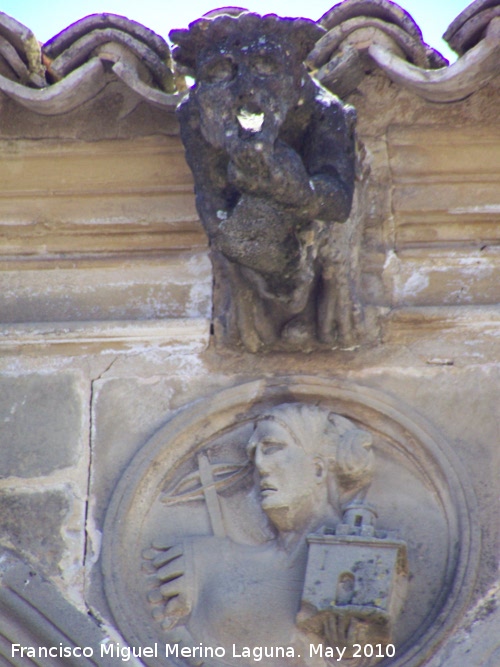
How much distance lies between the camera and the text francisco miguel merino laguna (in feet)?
14.1

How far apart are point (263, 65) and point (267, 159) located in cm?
27

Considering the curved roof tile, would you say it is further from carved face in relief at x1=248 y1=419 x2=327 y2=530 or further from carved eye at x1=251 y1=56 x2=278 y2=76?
carved face in relief at x1=248 y1=419 x2=327 y2=530

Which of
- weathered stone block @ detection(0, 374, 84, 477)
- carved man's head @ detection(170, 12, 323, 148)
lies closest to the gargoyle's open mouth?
carved man's head @ detection(170, 12, 323, 148)

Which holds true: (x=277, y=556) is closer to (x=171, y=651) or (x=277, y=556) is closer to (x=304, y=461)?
(x=304, y=461)

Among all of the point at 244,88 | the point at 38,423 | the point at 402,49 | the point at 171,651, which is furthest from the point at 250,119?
the point at 171,651

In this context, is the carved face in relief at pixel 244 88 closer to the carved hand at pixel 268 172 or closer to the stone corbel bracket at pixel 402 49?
the carved hand at pixel 268 172

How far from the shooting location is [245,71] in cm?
434

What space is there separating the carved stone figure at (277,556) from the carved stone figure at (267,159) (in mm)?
306

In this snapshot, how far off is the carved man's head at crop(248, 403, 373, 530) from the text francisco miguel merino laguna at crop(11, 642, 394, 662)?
12.8 inches

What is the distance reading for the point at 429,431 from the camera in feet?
15.0

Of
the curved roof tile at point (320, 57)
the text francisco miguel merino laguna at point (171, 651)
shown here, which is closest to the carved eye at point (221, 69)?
the curved roof tile at point (320, 57)

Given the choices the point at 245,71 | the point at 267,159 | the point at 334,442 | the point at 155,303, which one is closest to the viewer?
the point at 267,159

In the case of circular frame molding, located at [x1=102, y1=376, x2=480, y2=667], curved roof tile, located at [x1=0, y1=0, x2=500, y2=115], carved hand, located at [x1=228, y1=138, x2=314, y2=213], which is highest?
curved roof tile, located at [x1=0, y1=0, x2=500, y2=115]

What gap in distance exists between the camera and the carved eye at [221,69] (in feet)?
14.3
